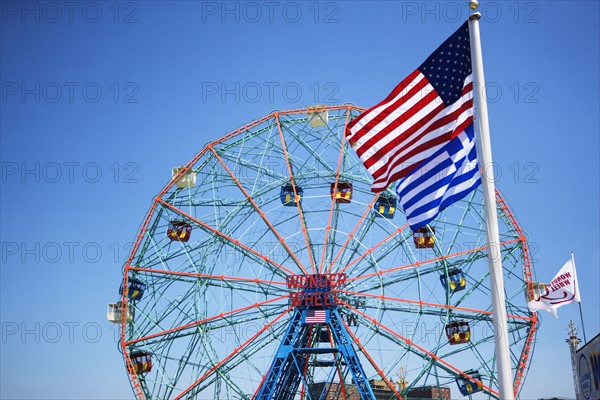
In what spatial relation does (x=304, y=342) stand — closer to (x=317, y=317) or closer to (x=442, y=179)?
(x=317, y=317)

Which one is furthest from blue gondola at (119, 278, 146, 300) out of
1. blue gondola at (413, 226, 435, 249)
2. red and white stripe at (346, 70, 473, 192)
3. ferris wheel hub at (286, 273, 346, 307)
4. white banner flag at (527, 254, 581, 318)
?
red and white stripe at (346, 70, 473, 192)

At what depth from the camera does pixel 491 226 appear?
15.9 meters

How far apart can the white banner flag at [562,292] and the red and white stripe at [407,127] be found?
48.7 ft

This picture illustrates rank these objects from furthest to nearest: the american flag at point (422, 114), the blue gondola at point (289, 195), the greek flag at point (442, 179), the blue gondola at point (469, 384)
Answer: the blue gondola at point (289, 195) → the blue gondola at point (469, 384) → the american flag at point (422, 114) → the greek flag at point (442, 179)

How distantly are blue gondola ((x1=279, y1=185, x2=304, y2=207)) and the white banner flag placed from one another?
52.4 feet

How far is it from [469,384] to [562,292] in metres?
9.33

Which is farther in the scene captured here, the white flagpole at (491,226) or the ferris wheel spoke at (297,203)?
the ferris wheel spoke at (297,203)

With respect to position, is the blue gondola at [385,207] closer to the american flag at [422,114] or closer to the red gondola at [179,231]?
the red gondola at [179,231]

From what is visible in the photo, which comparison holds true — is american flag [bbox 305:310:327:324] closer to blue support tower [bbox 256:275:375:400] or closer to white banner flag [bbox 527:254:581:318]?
blue support tower [bbox 256:275:375:400]

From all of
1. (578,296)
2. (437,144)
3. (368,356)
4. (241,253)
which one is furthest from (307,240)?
(437,144)

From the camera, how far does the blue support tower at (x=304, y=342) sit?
4047cm

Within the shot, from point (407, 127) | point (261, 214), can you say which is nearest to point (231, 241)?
point (261, 214)

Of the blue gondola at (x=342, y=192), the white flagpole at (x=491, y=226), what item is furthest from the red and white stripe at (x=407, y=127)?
the blue gondola at (x=342, y=192)

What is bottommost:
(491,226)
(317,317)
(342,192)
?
(491,226)
